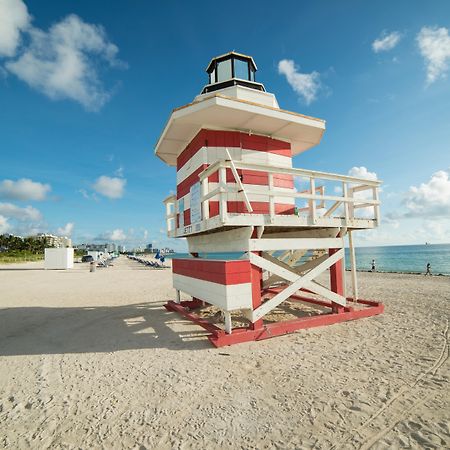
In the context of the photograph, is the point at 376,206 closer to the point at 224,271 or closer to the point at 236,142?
the point at 236,142

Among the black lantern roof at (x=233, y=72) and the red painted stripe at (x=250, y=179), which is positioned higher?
the black lantern roof at (x=233, y=72)

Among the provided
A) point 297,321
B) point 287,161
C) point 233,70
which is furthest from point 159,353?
point 233,70

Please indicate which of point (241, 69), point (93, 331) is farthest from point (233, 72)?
point (93, 331)

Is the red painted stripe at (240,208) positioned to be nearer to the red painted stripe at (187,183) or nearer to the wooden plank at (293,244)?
the red painted stripe at (187,183)

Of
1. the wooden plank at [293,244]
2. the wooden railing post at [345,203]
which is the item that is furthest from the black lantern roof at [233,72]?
the wooden plank at [293,244]

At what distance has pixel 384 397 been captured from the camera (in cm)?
397

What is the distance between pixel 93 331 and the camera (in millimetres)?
7973

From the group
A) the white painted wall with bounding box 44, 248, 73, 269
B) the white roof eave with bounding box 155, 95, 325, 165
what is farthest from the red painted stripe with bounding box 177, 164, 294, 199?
the white painted wall with bounding box 44, 248, 73, 269

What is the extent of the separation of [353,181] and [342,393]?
524 centimetres

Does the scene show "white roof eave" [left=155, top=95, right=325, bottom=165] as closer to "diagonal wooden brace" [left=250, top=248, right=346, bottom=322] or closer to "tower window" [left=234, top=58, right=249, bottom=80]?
"tower window" [left=234, top=58, right=249, bottom=80]

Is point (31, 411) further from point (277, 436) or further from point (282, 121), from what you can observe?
point (282, 121)

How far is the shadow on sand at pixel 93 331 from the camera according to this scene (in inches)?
259

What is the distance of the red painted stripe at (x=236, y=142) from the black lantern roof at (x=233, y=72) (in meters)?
2.32

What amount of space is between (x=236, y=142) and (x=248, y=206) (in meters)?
2.73
